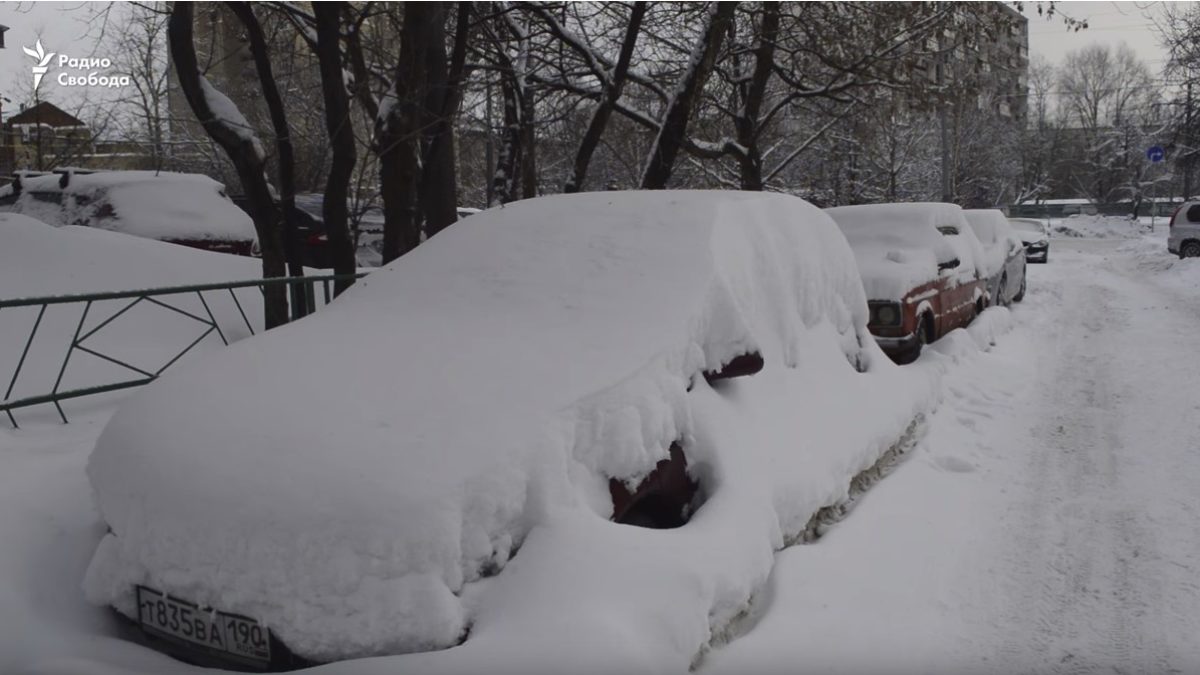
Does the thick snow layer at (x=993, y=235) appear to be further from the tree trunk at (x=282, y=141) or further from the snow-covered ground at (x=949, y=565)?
the tree trunk at (x=282, y=141)

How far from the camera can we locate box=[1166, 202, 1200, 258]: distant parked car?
22297 millimetres

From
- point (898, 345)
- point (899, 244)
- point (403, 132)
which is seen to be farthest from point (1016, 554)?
point (403, 132)

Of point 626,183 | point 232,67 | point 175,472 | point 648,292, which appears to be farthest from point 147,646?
point 626,183

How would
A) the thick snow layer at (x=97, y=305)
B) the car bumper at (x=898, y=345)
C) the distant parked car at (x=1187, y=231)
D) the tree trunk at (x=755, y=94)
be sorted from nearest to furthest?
1. the thick snow layer at (x=97, y=305)
2. the car bumper at (x=898, y=345)
3. the tree trunk at (x=755, y=94)
4. the distant parked car at (x=1187, y=231)

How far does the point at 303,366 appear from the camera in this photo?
350cm

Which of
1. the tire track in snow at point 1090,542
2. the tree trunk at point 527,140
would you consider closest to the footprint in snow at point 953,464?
the tire track in snow at point 1090,542

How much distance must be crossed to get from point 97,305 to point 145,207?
6784 millimetres

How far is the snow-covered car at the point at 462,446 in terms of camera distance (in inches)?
104

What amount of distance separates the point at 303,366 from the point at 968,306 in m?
8.93

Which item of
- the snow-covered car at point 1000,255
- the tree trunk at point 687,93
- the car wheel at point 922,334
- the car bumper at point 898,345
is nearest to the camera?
the car bumper at point 898,345

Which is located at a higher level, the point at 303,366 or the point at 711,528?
the point at 303,366

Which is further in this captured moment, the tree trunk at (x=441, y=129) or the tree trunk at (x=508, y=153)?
Result: the tree trunk at (x=508, y=153)

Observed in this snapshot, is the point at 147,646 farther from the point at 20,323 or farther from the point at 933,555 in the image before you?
the point at 20,323

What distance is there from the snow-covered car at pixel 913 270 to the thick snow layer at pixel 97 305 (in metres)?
5.44
